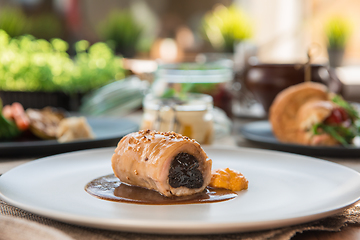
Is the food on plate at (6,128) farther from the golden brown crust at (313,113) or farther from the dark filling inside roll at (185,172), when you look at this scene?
the golden brown crust at (313,113)

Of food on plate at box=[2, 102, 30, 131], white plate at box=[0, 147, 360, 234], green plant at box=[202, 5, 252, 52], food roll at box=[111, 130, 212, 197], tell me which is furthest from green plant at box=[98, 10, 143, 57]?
food roll at box=[111, 130, 212, 197]

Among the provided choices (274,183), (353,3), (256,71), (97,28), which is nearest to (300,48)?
(353,3)

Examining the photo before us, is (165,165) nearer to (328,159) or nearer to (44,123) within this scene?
(328,159)

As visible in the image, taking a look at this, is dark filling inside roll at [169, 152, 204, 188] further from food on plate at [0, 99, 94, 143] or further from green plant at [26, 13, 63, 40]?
green plant at [26, 13, 63, 40]

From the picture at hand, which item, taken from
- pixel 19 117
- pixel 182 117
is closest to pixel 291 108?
pixel 182 117

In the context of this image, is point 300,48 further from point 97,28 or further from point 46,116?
point 46,116

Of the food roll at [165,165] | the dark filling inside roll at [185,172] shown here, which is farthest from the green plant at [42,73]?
the dark filling inside roll at [185,172]
